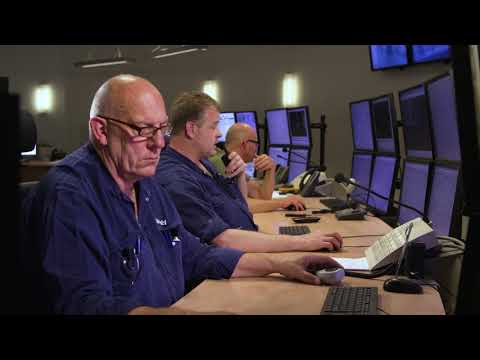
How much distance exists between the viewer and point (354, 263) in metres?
1.94

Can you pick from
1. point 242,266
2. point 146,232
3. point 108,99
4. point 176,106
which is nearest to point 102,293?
point 146,232

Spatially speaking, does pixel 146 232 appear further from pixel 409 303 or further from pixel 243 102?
pixel 243 102

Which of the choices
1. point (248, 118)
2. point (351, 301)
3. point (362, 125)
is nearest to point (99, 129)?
point (351, 301)

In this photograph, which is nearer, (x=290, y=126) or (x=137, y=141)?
(x=137, y=141)

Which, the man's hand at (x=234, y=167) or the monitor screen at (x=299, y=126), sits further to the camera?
the monitor screen at (x=299, y=126)

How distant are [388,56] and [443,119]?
425cm

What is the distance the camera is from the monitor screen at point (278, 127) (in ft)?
16.7

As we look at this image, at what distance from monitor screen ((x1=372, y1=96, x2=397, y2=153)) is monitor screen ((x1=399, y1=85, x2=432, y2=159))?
28 cm

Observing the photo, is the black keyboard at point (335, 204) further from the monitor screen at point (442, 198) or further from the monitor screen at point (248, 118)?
the monitor screen at point (248, 118)

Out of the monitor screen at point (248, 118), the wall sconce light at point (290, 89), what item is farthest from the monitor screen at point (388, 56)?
the monitor screen at point (248, 118)

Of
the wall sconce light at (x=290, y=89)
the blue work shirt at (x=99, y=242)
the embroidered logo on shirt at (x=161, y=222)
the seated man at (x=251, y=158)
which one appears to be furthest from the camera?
the wall sconce light at (x=290, y=89)

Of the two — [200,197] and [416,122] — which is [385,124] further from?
[200,197]

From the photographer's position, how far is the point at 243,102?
7500mm

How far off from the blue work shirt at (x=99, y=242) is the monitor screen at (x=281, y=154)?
135 inches
